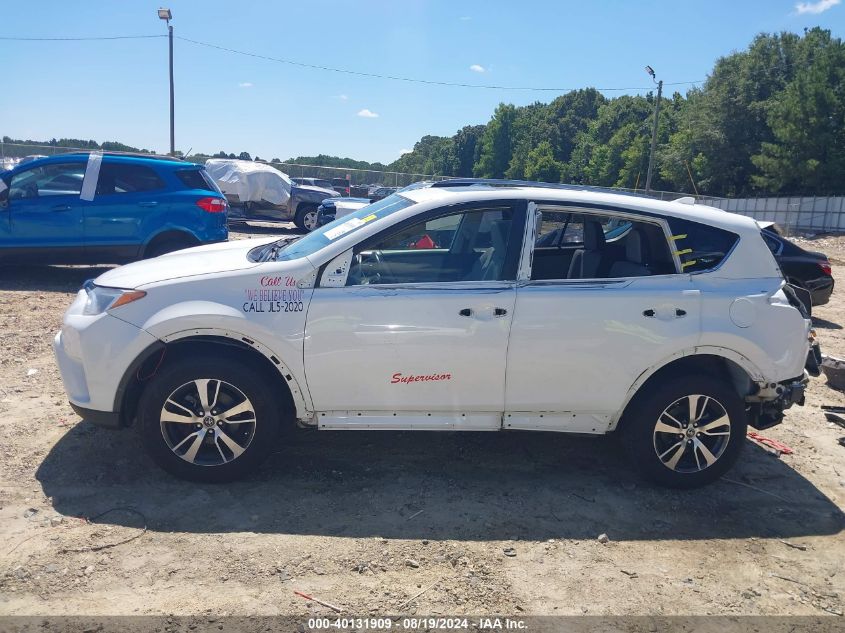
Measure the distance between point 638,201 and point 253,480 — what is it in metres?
3.06

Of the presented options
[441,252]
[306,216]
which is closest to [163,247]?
[441,252]

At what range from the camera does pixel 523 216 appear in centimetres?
428

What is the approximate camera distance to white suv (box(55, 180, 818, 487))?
4.00m

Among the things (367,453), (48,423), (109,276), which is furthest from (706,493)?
(48,423)

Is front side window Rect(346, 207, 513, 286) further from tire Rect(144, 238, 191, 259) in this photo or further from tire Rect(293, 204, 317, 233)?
tire Rect(293, 204, 317, 233)

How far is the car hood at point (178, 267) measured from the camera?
4172mm

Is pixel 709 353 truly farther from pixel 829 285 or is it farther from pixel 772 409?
pixel 829 285

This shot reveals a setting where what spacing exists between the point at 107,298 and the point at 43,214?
21.6ft

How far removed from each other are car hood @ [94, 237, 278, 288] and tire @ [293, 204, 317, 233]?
16.0m

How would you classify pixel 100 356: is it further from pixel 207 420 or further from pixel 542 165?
pixel 542 165

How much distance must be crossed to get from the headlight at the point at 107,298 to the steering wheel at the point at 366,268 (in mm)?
1241

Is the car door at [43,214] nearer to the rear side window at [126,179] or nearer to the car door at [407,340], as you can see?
the rear side window at [126,179]

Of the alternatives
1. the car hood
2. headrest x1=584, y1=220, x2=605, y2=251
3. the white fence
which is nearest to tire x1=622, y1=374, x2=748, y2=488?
headrest x1=584, y1=220, x2=605, y2=251

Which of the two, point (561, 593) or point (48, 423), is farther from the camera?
point (48, 423)
